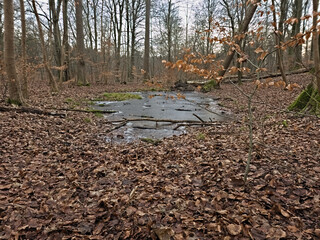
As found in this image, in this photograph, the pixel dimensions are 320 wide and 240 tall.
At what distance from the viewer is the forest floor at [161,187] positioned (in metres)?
2.56

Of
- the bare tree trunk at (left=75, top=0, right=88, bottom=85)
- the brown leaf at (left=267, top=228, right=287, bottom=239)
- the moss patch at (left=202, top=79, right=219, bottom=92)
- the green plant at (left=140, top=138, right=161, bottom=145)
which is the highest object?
the bare tree trunk at (left=75, top=0, right=88, bottom=85)

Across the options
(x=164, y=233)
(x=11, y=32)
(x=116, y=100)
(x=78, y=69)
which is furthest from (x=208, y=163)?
(x=78, y=69)

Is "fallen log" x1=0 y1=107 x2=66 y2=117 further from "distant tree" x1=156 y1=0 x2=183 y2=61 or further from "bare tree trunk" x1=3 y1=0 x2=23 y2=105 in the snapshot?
"distant tree" x1=156 y1=0 x2=183 y2=61

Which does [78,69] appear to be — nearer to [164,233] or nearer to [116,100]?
[116,100]

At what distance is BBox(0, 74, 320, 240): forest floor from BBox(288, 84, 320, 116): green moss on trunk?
0.38 meters

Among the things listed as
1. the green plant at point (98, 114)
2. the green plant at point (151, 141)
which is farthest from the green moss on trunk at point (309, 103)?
the green plant at point (98, 114)

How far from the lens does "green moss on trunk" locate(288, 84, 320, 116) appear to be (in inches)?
230

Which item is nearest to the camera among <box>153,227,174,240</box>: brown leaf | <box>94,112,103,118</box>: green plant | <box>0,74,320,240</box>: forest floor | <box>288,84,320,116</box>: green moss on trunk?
<box>153,227,174,240</box>: brown leaf

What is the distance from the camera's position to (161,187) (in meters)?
3.55

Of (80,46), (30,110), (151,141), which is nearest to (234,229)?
(151,141)

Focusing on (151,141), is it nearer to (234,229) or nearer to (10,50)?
(234,229)

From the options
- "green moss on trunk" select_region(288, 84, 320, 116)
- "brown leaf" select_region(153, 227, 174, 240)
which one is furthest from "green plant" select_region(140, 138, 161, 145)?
"green moss on trunk" select_region(288, 84, 320, 116)

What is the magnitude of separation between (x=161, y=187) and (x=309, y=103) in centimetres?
520

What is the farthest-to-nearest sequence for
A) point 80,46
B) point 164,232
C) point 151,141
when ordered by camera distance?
point 80,46
point 151,141
point 164,232
